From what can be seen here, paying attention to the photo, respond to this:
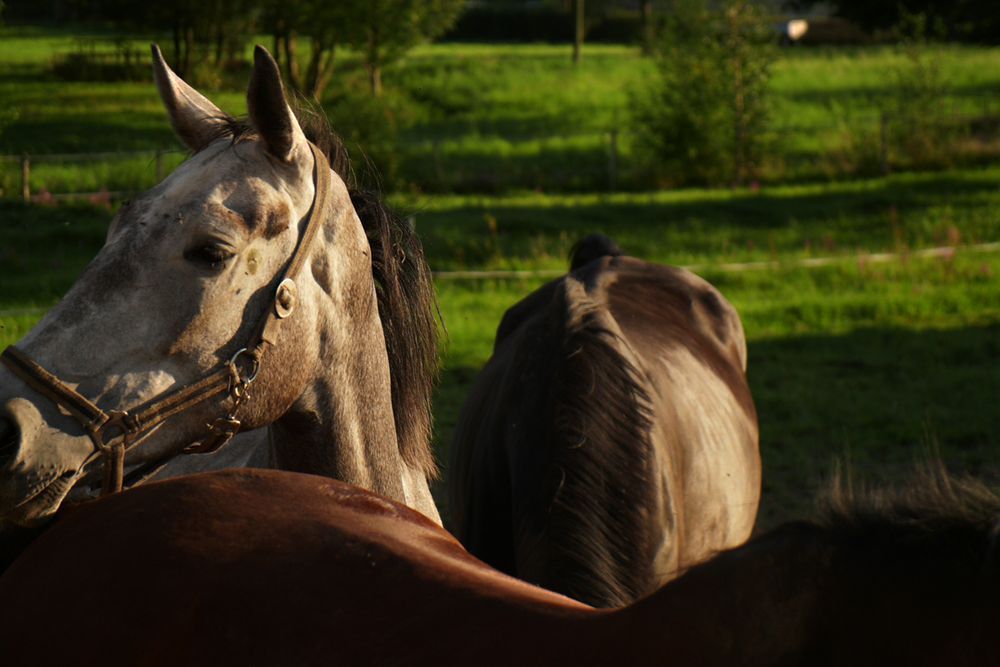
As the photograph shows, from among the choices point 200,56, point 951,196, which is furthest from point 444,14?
point 951,196

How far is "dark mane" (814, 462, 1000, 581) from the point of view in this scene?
46.9 inches

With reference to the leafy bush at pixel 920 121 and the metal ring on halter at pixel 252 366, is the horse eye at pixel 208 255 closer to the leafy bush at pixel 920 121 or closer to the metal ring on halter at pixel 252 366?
the metal ring on halter at pixel 252 366

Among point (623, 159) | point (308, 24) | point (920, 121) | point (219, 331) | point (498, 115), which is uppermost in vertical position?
point (308, 24)

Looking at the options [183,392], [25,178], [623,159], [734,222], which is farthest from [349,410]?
[623,159]

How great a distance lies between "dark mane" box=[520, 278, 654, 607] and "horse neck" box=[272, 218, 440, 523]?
0.37 metres

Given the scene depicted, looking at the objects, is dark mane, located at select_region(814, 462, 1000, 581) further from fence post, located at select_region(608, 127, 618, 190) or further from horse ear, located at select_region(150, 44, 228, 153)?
fence post, located at select_region(608, 127, 618, 190)

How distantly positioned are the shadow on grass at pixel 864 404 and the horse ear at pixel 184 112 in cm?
322

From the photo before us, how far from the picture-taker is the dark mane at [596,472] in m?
2.36

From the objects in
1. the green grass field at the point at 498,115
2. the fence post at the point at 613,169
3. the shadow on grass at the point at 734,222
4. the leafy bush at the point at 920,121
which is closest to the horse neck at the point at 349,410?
the green grass field at the point at 498,115

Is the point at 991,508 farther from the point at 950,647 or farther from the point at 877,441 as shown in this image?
the point at 877,441

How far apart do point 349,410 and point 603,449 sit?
61cm

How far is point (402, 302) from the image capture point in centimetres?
264

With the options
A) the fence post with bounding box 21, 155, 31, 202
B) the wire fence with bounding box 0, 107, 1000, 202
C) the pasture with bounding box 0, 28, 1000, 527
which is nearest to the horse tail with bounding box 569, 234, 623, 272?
the pasture with bounding box 0, 28, 1000, 527

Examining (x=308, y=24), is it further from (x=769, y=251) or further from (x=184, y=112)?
(x=184, y=112)
